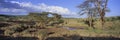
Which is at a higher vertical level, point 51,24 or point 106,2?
point 106,2

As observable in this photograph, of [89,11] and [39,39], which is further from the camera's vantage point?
[89,11]

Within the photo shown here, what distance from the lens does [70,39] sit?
72.7 ft

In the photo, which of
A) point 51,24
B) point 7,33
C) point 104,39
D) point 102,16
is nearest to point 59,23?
point 51,24

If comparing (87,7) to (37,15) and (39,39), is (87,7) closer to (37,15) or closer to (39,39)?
(37,15)

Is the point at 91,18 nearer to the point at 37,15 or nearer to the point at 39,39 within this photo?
the point at 37,15

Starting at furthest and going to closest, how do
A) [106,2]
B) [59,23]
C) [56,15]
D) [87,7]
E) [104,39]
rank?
1. [59,23]
2. [87,7]
3. [56,15]
4. [106,2]
5. [104,39]

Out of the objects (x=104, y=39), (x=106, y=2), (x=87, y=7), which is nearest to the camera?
(x=104, y=39)

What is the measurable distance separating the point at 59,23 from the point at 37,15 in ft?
36.8

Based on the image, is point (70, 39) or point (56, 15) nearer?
point (70, 39)

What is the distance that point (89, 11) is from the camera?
4622 cm

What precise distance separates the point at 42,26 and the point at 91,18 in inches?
376

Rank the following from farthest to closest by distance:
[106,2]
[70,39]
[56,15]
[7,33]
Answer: [56,15], [106,2], [7,33], [70,39]

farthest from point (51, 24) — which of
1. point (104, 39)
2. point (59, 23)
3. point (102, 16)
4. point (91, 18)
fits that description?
point (104, 39)

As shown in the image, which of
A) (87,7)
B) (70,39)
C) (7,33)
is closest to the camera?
(70,39)
